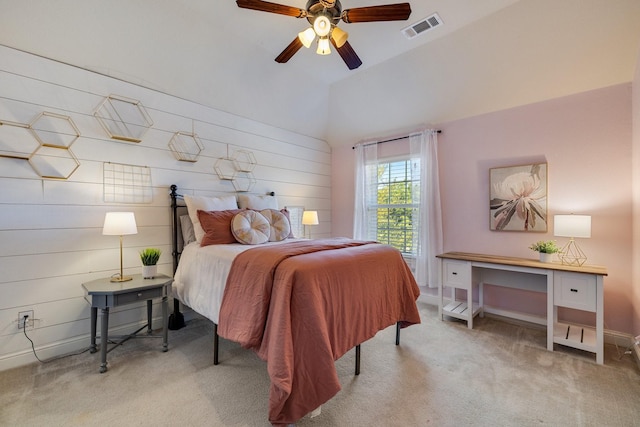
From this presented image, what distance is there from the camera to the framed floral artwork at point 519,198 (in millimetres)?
2912

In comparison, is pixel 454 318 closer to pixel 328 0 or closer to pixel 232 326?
pixel 232 326

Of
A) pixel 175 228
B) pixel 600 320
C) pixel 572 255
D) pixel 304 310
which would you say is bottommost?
pixel 600 320

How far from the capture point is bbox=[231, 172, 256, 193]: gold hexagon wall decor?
3608 millimetres

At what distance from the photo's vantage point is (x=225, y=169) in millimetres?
3475

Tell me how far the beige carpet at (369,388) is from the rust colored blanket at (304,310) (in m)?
0.32

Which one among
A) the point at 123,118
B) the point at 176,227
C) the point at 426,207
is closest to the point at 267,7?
the point at 123,118

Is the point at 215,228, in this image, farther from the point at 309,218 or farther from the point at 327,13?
the point at 327,13

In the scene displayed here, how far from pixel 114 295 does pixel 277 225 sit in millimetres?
1543

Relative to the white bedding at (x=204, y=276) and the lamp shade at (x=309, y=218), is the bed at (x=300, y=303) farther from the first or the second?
the lamp shade at (x=309, y=218)

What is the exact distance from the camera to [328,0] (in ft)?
5.85

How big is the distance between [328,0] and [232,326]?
2217mm

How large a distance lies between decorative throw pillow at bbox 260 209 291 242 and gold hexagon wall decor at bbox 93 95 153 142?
145 cm

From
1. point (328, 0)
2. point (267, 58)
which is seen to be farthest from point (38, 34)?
point (328, 0)

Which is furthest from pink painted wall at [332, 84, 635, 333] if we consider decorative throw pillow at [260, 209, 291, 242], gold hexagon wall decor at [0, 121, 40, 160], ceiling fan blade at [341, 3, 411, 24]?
gold hexagon wall decor at [0, 121, 40, 160]
